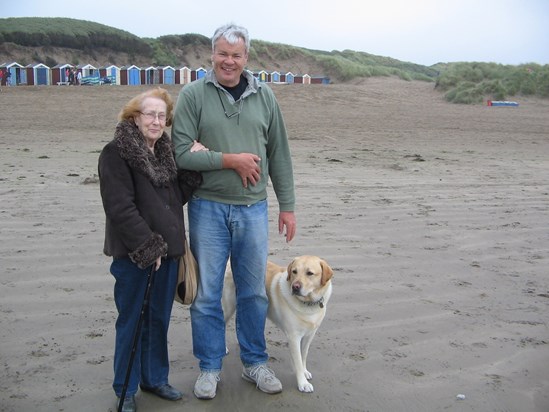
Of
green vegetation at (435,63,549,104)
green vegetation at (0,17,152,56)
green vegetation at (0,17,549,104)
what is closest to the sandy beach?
green vegetation at (435,63,549,104)

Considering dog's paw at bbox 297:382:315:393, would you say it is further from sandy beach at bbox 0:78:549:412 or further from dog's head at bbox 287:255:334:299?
dog's head at bbox 287:255:334:299

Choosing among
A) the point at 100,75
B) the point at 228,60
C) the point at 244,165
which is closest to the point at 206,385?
the point at 244,165

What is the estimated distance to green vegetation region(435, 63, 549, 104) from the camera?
23.4 metres

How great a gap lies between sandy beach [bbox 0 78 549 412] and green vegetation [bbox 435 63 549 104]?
12693 millimetres

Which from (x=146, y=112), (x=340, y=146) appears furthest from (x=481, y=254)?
(x=340, y=146)

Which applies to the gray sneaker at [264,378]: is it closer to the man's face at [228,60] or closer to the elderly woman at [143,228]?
the elderly woman at [143,228]

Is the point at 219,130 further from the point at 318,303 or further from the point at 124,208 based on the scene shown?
the point at 318,303

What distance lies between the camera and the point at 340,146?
13266 millimetres

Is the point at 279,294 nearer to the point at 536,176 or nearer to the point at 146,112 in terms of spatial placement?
the point at 146,112

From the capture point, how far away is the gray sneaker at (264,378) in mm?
3459

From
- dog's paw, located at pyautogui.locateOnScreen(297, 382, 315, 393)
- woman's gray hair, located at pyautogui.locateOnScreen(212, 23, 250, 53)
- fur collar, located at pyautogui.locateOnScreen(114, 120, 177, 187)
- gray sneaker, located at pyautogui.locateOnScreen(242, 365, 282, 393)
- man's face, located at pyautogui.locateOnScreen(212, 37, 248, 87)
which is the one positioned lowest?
dog's paw, located at pyautogui.locateOnScreen(297, 382, 315, 393)

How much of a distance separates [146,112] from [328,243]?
334cm

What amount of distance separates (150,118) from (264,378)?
165 centimetres

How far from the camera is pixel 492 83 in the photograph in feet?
79.0
